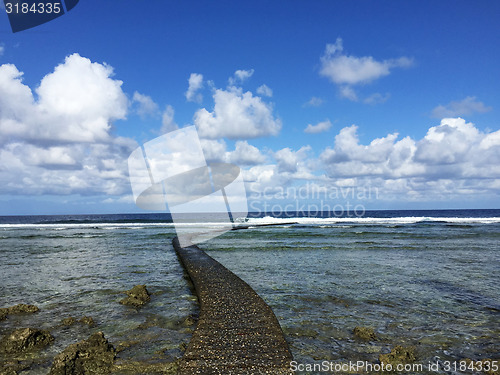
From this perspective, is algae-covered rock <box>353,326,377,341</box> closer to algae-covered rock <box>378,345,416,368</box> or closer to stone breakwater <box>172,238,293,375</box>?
algae-covered rock <box>378,345,416,368</box>

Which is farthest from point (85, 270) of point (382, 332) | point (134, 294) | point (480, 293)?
point (480, 293)

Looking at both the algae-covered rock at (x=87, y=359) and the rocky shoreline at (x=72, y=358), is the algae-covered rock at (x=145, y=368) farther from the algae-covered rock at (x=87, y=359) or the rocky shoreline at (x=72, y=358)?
the algae-covered rock at (x=87, y=359)

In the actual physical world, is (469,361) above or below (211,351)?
below

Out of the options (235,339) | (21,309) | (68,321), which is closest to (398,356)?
(235,339)

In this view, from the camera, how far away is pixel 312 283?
10086mm

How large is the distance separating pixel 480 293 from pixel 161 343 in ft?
28.5

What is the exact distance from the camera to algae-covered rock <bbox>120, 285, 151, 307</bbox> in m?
7.82

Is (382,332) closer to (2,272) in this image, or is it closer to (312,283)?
(312,283)

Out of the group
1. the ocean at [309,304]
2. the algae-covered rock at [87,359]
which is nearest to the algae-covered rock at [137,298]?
the ocean at [309,304]

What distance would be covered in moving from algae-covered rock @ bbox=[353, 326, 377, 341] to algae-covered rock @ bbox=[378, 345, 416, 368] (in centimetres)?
66

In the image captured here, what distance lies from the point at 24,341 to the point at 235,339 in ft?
11.2

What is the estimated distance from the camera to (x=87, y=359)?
459 centimetres

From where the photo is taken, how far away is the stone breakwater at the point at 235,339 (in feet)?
13.9

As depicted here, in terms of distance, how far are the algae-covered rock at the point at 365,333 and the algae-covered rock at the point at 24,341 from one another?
17.9ft
